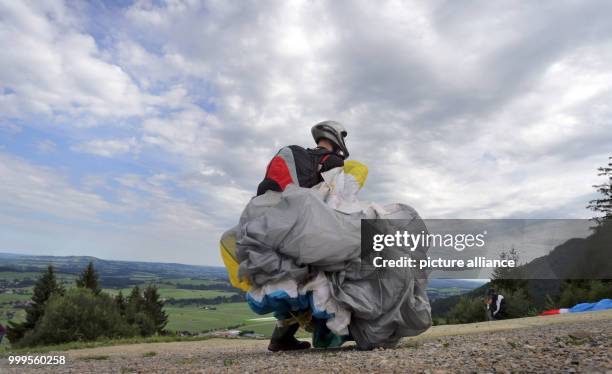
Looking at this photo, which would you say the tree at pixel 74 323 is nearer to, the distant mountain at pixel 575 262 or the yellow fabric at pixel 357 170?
the distant mountain at pixel 575 262

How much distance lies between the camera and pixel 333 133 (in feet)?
21.7

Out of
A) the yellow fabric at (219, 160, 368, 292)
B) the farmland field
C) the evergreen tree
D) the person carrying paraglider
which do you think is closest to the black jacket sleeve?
the person carrying paraglider

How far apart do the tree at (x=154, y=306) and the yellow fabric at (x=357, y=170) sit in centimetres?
5295

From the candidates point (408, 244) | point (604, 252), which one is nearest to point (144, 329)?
point (604, 252)

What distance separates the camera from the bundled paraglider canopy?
4969mm

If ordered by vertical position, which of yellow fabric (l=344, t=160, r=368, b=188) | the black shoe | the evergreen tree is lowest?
the evergreen tree

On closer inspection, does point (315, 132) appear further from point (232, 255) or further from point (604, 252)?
point (604, 252)

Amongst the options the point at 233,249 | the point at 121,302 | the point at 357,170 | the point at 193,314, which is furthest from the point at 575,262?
the point at 193,314

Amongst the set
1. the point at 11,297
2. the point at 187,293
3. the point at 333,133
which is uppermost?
the point at 333,133

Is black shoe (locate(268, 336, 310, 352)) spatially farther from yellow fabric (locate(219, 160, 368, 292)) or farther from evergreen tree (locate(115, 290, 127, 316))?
evergreen tree (locate(115, 290, 127, 316))

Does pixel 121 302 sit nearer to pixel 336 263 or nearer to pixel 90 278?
pixel 90 278

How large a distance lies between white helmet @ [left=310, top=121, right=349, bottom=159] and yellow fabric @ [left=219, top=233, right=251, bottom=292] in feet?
6.47

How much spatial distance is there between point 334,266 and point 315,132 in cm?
237

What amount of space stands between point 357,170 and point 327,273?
170 centimetres
